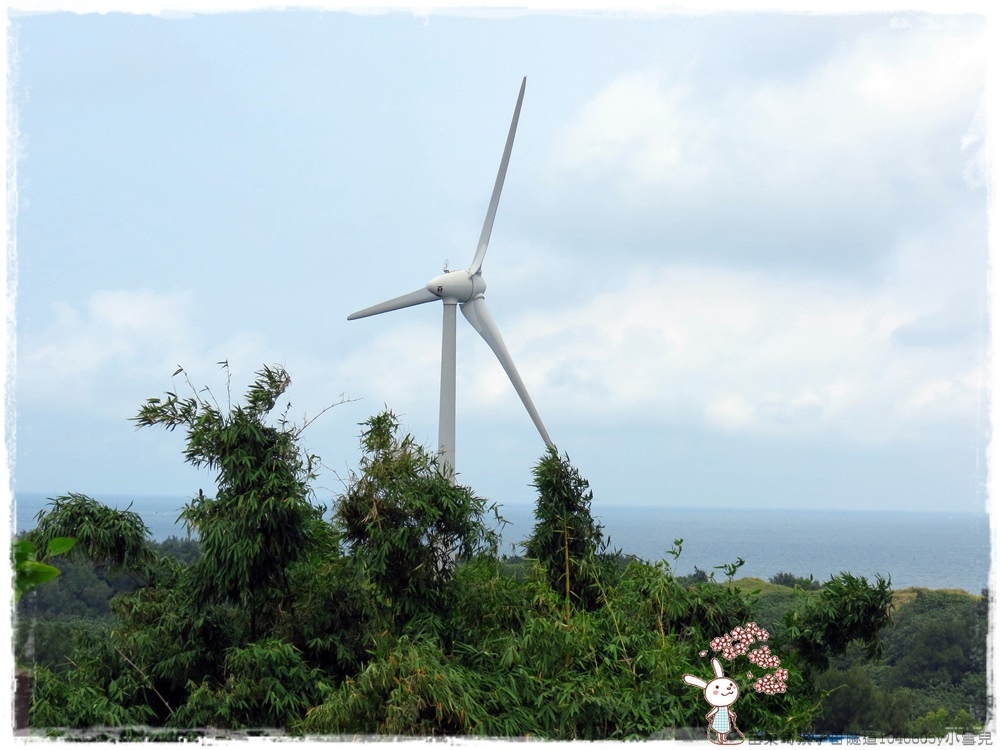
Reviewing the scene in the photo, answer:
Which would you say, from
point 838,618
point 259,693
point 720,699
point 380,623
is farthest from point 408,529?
point 838,618

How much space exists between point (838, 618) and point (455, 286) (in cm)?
763

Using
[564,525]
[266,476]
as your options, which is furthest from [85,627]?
[564,525]

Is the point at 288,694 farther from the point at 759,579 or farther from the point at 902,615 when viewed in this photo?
the point at 902,615

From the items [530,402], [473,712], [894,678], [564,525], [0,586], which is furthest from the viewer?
[894,678]

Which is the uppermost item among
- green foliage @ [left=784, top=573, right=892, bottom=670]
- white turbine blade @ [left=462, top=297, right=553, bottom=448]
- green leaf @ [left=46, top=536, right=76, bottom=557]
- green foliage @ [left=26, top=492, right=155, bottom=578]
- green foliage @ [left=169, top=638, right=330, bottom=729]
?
white turbine blade @ [left=462, top=297, right=553, bottom=448]

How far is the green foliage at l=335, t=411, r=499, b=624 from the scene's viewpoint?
354 inches

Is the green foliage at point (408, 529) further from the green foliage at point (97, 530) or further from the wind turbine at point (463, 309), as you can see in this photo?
the wind turbine at point (463, 309)

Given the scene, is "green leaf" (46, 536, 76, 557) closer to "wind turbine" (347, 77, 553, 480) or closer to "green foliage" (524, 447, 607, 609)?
"green foliage" (524, 447, 607, 609)

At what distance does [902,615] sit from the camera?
635 inches

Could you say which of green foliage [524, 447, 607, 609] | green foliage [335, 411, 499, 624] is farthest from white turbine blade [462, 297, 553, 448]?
green foliage [335, 411, 499, 624]

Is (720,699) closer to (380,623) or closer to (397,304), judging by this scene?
(380,623)

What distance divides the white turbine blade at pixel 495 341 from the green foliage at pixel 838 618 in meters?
5.27

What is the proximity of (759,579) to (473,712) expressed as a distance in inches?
392

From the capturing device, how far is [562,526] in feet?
35.7
